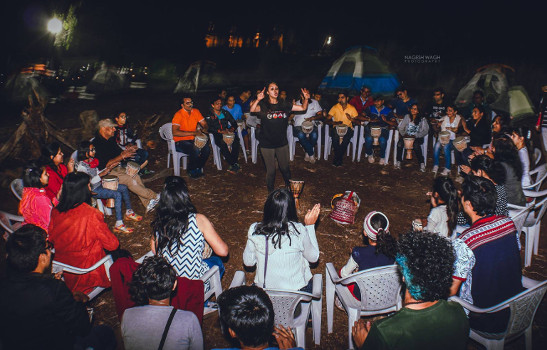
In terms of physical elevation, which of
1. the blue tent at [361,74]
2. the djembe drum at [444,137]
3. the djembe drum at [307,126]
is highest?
the blue tent at [361,74]

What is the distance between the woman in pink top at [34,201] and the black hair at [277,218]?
249cm

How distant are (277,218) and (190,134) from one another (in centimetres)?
458

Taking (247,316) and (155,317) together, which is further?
(155,317)

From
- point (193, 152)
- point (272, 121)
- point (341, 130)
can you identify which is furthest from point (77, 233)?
point (341, 130)

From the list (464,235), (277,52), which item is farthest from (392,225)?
(277,52)

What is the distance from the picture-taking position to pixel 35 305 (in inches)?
82.6

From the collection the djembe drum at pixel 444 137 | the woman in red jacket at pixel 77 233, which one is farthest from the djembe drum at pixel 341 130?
the woman in red jacket at pixel 77 233

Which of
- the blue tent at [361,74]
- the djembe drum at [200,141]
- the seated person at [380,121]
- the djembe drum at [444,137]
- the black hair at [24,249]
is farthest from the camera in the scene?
the blue tent at [361,74]

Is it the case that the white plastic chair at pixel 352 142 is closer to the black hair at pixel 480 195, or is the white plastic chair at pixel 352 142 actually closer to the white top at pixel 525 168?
the white top at pixel 525 168

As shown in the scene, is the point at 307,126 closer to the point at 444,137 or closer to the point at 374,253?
the point at 444,137

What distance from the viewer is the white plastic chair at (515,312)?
247cm

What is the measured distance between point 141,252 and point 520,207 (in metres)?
4.96

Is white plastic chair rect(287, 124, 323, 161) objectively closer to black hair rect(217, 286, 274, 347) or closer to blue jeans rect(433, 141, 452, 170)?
blue jeans rect(433, 141, 452, 170)

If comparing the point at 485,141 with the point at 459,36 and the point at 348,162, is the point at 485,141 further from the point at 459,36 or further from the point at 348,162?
the point at 459,36
